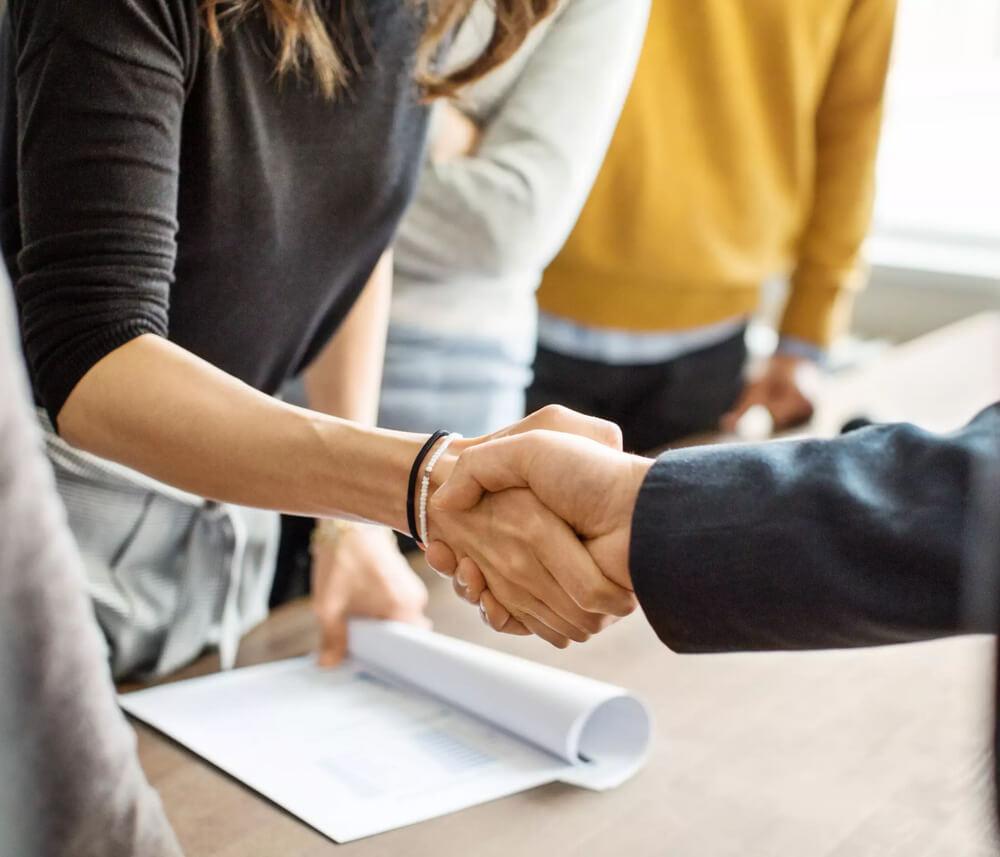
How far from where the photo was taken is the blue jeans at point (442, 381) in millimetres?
1284

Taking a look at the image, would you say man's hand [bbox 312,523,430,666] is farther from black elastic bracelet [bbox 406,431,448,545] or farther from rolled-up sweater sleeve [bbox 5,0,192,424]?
rolled-up sweater sleeve [bbox 5,0,192,424]

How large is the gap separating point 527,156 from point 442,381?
0.26 meters

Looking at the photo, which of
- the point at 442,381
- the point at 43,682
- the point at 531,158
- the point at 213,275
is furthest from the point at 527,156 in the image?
the point at 43,682

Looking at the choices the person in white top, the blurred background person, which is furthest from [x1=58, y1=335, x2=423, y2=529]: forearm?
the person in white top

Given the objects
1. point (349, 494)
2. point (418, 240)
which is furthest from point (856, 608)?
point (418, 240)

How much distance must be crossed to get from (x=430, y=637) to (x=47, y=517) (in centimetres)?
55

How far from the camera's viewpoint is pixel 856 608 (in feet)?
2.29

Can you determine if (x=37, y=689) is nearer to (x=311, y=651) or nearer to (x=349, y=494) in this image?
(x=349, y=494)

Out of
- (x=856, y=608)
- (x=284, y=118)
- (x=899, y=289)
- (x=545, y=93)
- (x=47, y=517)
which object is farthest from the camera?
(x=899, y=289)

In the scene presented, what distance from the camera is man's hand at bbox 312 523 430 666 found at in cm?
105

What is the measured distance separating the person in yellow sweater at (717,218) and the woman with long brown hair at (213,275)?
0.53 meters

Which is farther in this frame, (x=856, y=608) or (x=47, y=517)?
(x=856, y=608)

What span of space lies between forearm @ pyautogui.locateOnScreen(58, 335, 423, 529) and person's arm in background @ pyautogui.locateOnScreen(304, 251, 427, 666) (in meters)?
0.21

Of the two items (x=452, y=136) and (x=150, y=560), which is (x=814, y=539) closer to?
(x=150, y=560)
